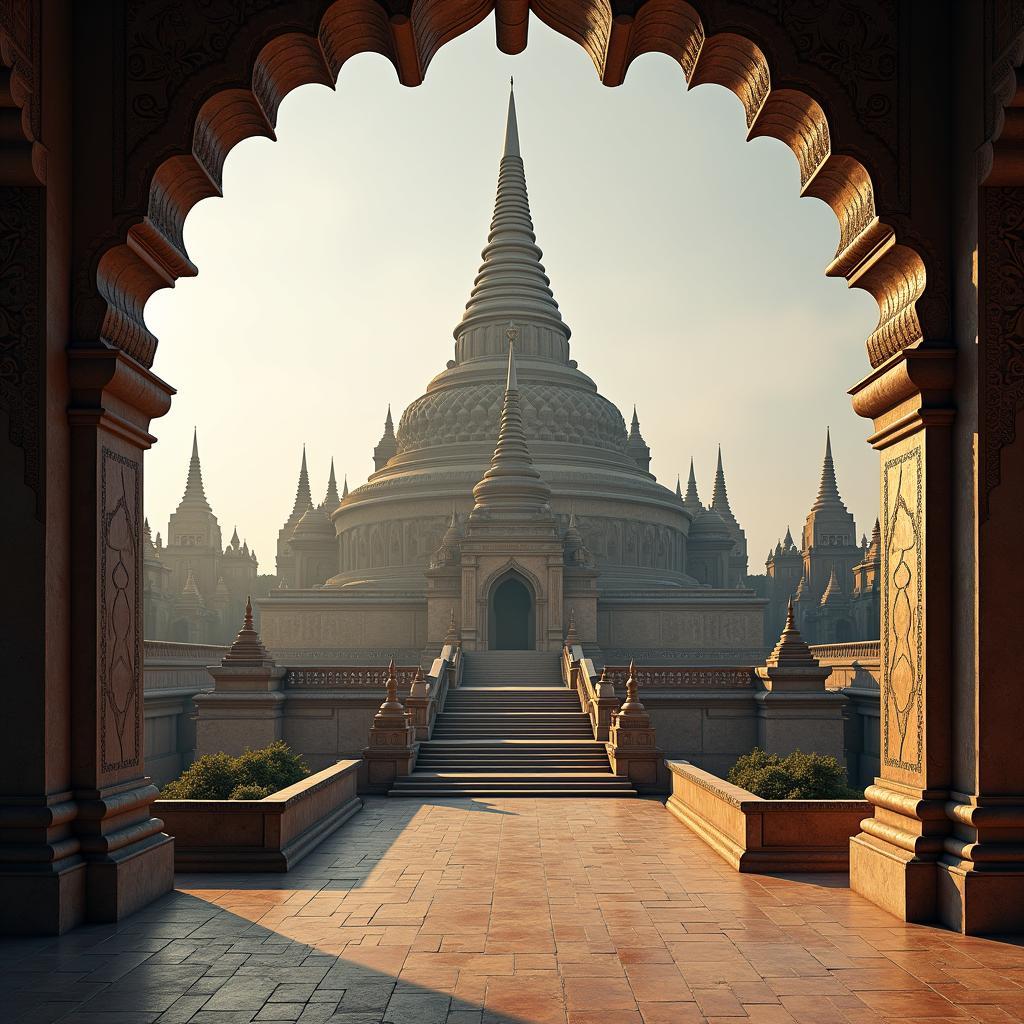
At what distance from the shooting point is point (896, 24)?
8.95m

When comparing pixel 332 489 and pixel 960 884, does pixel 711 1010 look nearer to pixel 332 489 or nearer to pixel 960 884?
pixel 960 884

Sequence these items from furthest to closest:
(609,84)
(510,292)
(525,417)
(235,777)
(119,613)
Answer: (510,292) → (525,417) → (235,777) → (609,84) → (119,613)

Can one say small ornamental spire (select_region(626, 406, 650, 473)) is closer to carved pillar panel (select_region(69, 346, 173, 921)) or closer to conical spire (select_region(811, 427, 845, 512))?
conical spire (select_region(811, 427, 845, 512))

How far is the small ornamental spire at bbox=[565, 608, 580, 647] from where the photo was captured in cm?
3628

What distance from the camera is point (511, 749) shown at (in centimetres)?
2372

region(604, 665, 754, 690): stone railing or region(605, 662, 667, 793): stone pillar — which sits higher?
region(604, 665, 754, 690): stone railing

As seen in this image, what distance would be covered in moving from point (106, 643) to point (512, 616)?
33368mm

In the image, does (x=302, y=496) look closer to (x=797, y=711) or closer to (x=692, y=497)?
(x=692, y=497)

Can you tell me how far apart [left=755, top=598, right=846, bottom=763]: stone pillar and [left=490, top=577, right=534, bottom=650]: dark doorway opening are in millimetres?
16534

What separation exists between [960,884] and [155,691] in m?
23.4

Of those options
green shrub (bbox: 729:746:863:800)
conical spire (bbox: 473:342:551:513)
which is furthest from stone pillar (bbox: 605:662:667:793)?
conical spire (bbox: 473:342:551:513)

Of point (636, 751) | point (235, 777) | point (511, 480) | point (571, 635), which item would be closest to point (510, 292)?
point (511, 480)

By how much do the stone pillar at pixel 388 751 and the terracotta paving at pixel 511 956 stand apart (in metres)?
9.15

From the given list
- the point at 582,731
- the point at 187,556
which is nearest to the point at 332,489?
the point at 187,556
